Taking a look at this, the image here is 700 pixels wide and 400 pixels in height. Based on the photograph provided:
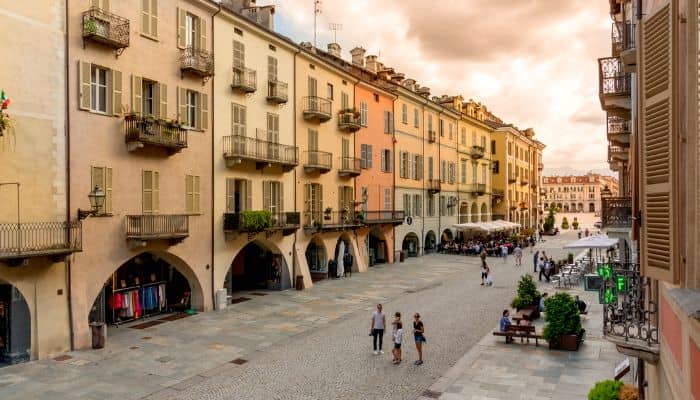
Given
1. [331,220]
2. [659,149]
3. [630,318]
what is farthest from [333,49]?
[659,149]

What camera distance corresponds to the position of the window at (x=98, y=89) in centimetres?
1906

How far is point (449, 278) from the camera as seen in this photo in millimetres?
34688

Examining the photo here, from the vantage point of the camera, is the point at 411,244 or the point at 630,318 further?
the point at 411,244

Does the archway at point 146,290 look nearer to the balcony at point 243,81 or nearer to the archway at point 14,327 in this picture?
the archway at point 14,327

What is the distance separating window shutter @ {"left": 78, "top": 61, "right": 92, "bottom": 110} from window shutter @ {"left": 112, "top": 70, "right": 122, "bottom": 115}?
37.6 inches

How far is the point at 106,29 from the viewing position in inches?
745

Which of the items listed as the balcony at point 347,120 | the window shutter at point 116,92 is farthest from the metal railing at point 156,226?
the balcony at point 347,120

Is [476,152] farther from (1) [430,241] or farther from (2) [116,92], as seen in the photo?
(2) [116,92]

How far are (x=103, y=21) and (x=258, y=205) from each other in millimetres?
11635

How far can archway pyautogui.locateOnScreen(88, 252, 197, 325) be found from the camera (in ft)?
69.5

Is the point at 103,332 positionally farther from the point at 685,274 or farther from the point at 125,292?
the point at 685,274

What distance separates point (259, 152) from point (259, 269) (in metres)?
7.59

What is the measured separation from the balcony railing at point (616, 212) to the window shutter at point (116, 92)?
62.5ft

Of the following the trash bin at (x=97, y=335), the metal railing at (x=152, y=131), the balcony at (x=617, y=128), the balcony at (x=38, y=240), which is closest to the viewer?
the balcony at (x=38, y=240)
